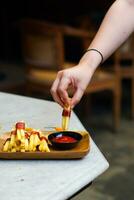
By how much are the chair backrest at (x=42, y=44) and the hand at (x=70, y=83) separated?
1814mm

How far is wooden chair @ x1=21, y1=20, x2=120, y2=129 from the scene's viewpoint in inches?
119

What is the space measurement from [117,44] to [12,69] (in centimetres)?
324

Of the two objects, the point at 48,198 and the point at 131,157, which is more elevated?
the point at 48,198

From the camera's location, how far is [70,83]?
3.88 ft

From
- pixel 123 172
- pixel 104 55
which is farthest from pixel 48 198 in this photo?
pixel 123 172

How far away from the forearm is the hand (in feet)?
0.19

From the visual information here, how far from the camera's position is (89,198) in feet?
7.70

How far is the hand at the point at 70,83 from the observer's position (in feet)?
3.80

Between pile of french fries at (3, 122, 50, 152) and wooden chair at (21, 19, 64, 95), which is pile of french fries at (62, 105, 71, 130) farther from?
wooden chair at (21, 19, 64, 95)

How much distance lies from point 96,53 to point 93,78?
1.88 m

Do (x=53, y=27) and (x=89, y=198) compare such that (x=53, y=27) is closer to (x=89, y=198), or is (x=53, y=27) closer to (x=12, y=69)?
(x=89, y=198)

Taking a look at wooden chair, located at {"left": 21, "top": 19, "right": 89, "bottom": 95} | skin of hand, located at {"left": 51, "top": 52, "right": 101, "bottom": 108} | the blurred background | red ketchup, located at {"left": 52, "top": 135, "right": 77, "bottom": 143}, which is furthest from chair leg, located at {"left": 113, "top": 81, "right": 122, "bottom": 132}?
red ketchup, located at {"left": 52, "top": 135, "right": 77, "bottom": 143}

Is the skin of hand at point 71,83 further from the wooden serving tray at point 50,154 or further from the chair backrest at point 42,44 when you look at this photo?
the chair backrest at point 42,44

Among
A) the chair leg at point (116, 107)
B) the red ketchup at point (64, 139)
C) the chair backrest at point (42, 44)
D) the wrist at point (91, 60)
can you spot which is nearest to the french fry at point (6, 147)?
the red ketchup at point (64, 139)
